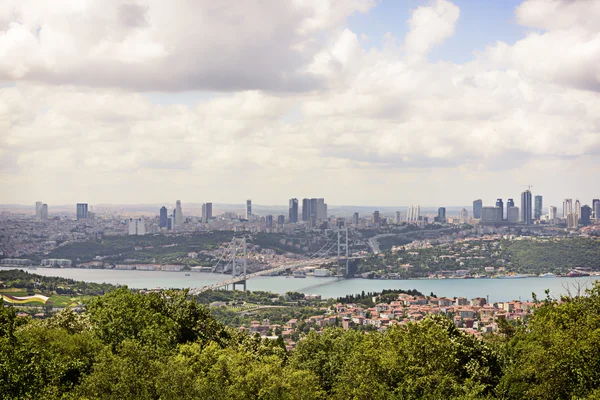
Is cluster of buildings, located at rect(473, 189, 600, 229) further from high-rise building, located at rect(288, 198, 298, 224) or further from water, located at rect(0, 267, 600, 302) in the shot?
water, located at rect(0, 267, 600, 302)

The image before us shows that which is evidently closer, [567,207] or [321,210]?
[567,207]

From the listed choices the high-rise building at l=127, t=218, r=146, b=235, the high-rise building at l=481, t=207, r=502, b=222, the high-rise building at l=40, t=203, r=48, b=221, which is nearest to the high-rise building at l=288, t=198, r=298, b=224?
the high-rise building at l=127, t=218, r=146, b=235

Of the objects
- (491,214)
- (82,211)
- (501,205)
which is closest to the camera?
(82,211)

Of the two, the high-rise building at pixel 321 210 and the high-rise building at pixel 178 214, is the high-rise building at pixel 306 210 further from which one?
the high-rise building at pixel 178 214

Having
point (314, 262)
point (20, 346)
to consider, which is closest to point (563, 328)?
point (20, 346)

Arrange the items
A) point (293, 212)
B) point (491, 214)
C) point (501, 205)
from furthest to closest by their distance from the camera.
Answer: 1. point (501, 205)
2. point (293, 212)
3. point (491, 214)

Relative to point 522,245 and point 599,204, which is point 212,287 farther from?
point 599,204

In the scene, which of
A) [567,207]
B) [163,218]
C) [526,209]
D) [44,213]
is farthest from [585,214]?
[44,213]

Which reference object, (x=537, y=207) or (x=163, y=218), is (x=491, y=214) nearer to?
(x=537, y=207)
